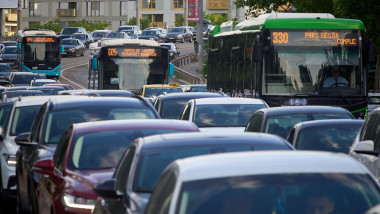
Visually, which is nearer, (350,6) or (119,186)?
(119,186)

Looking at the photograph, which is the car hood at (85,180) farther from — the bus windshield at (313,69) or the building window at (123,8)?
the building window at (123,8)

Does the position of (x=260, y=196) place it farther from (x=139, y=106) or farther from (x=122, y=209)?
(x=139, y=106)

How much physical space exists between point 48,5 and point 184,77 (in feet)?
290

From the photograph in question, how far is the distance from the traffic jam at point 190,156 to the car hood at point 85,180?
1 cm

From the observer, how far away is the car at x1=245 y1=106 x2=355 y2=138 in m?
14.0

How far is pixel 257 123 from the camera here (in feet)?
46.8

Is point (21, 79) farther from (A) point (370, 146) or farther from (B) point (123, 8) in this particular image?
(B) point (123, 8)

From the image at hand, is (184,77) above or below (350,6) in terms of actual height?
below

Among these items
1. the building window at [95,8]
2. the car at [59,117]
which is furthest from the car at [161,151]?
the building window at [95,8]

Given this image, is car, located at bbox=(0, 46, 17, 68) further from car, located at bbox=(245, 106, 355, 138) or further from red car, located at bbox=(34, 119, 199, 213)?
red car, located at bbox=(34, 119, 199, 213)

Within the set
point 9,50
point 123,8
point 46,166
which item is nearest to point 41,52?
point 9,50

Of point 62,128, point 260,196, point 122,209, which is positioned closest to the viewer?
point 260,196

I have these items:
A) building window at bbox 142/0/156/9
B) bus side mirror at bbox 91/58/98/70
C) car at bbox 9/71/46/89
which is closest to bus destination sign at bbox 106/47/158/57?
bus side mirror at bbox 91/58/98/70

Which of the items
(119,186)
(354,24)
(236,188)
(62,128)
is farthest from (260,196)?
(354,24)
